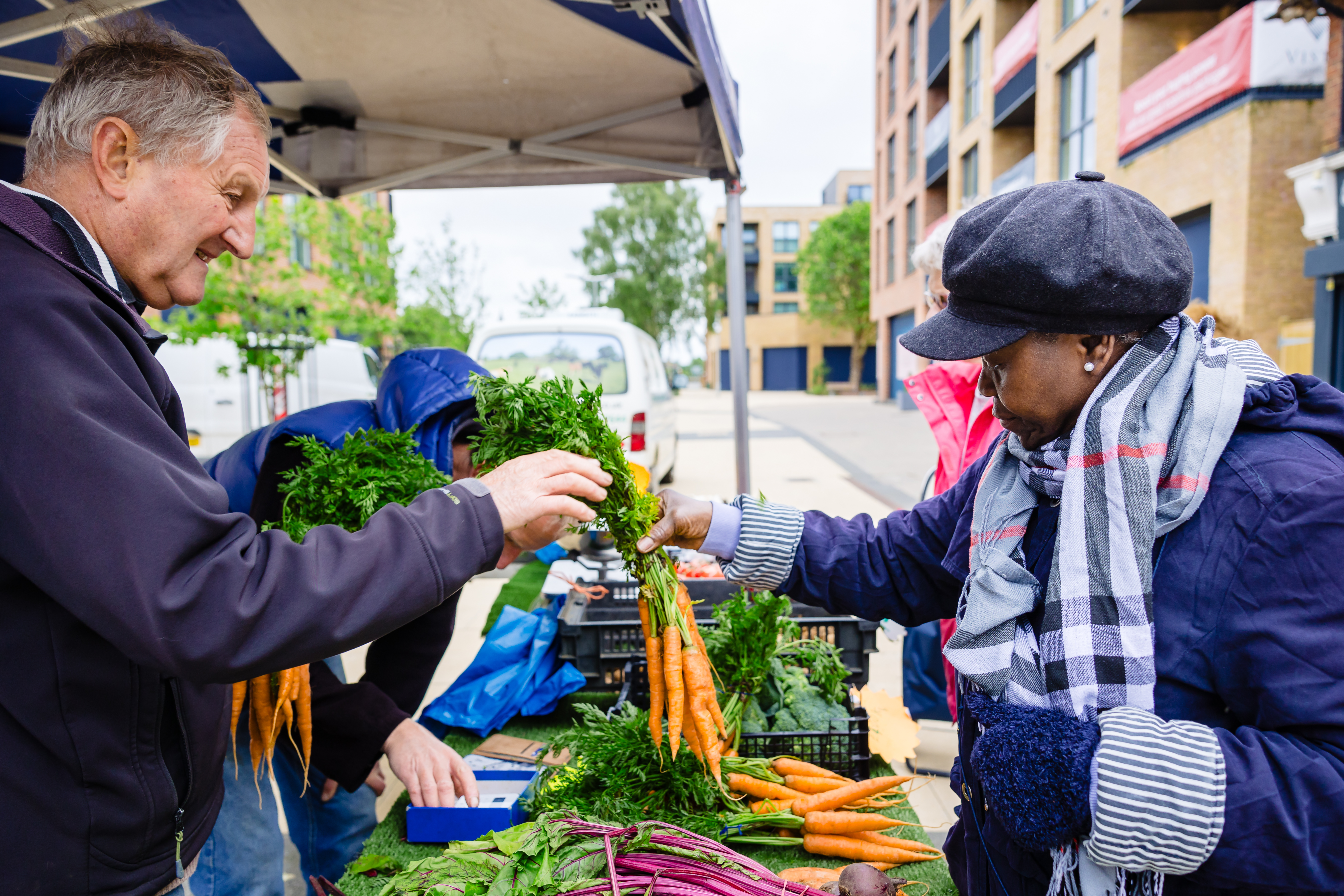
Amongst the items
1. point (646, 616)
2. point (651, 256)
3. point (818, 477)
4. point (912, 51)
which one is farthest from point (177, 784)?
point (651, 256)

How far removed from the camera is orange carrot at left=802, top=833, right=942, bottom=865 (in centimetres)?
200

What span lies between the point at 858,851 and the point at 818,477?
10563mm

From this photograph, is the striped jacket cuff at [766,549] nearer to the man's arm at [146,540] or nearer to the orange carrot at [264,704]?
→ the man's arm at [146,540]

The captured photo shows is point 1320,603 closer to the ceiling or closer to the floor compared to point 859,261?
closer to the floor

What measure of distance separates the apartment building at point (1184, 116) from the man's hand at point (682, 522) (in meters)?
2.46

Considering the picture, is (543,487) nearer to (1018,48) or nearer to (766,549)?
(766,549)

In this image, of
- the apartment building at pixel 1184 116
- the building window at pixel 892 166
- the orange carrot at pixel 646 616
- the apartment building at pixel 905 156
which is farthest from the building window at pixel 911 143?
the orange carrot at pixel 646 616

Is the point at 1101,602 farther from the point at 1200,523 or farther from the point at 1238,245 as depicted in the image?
the point at 1238,245

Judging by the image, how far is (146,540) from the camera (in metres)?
1.05

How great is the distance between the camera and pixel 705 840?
1.71 metres

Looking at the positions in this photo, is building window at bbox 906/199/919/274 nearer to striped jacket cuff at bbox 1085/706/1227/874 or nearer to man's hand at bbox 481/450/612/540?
man's hand at bbox 481/450/612/540

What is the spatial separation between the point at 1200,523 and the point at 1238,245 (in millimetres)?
12458

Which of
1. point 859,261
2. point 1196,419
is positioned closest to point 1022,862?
point 1196,419

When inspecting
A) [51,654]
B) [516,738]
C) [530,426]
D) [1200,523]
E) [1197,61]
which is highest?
[1197,61]
